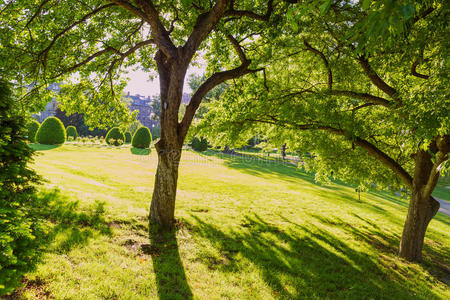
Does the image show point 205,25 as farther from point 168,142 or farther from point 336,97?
point 336,97

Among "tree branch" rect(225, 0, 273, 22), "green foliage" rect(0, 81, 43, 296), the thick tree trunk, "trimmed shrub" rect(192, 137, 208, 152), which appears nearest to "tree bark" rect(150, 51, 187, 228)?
"tree branch" rect(225, 0, 273, 22)

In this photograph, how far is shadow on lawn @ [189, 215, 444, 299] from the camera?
4.80 metres

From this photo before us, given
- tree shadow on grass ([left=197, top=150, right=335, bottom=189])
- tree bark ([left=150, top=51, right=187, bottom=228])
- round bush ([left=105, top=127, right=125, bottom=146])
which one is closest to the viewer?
tree bark ([left=150, top=51, right=187, bottom=228])

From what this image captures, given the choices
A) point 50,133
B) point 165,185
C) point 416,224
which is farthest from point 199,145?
point 416,224

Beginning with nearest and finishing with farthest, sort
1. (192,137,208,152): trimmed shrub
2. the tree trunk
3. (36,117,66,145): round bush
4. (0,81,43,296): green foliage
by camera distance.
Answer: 1. (0,81,43,296): green foliage
2. the tree trunk
3. (36,117,66,145): round bush
4. (192,137,208,152): trimmed shrub

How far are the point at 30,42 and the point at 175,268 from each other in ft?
22.5

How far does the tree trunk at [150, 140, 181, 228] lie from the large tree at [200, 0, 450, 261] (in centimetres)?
206

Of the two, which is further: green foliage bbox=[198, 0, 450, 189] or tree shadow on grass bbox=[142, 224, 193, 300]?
green foliage bbox=[198, 0, 450, 189]

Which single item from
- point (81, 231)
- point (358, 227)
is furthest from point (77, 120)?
point (358, 227)

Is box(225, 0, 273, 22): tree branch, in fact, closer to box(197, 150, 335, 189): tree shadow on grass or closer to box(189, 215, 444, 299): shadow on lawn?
box(189, 215, 444, 299): shadow on lawn

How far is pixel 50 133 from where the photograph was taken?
22.8 meters

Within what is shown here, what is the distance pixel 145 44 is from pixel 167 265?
6.23 m

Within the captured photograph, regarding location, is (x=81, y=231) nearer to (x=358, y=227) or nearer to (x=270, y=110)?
(x=270, y=110)

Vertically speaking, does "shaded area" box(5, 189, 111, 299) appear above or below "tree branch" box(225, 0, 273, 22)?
below
